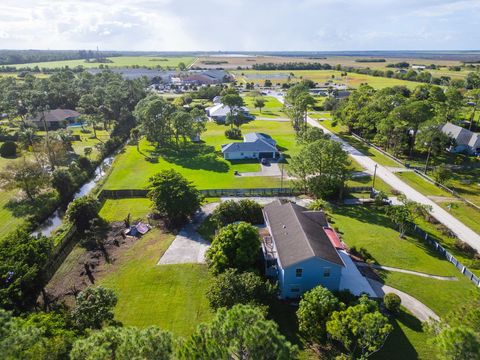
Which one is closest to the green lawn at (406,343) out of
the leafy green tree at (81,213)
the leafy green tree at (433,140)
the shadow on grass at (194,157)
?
the leafy green tree at (81,213)

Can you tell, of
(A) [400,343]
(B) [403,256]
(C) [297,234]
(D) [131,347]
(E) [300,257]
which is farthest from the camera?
(B) [403,256]

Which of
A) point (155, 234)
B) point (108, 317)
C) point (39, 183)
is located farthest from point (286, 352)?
point (39, 183)

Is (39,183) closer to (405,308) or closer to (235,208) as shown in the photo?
(235,208)

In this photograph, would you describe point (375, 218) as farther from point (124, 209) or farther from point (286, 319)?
point (124, 209)

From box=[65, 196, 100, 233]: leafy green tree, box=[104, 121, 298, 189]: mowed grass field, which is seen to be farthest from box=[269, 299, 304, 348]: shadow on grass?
box=[104, 121, 298, 189]: mowed grass field

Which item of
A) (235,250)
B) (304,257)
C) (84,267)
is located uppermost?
(304,257)

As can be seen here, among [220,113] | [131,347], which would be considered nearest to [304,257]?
[131,347]

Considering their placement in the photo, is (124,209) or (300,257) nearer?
(300,257)
